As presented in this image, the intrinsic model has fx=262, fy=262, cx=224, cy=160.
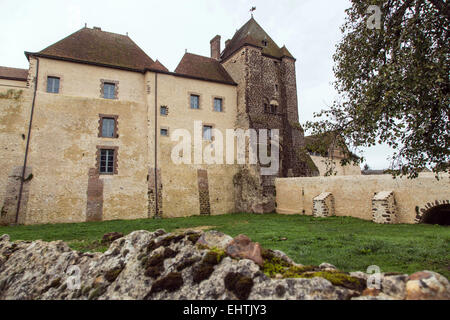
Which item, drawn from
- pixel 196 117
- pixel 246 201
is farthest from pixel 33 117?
pixel 246 201

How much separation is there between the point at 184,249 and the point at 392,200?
12721mm

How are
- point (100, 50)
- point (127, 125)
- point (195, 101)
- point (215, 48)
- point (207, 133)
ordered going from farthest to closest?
point (215, 48) < point (195, 101) < point (207, 133) < point (100, 50) < point (127, 125)

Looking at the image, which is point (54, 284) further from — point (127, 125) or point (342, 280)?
point (127, 125)

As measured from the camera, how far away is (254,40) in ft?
71.1

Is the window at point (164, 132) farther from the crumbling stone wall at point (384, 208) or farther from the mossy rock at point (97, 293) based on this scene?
the mossy rock at point (97, 293)

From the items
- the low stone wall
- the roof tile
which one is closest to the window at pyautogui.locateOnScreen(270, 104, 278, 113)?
the low stone wall

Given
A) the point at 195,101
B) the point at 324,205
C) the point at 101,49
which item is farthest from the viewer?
the point at 195,101

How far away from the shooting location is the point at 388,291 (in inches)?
92.2

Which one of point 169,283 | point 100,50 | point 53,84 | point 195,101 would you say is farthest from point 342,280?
Answer: point 100,50

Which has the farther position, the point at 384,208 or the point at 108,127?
the point at 108,127

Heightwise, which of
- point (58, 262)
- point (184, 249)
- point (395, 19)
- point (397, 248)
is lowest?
point (397, 248)

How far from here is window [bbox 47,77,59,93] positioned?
1599 centimetres

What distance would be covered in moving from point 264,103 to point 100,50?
1264 centimetres
